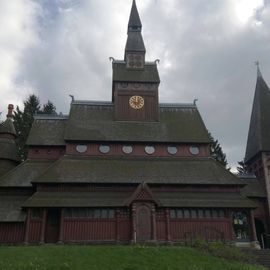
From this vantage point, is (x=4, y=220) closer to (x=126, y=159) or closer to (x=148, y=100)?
(x=126, y=159)

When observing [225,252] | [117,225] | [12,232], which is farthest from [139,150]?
[225,252]

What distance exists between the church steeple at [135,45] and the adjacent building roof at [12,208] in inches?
743

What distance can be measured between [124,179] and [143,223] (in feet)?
14.1

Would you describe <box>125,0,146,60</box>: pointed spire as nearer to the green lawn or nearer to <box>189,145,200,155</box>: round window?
<box>189,145,200,155</box>: round window

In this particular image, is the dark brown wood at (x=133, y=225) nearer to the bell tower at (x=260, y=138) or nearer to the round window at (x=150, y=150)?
the round window at (x=150, y=150)

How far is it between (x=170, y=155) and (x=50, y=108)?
34.2 metres

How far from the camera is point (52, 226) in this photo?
3145 cm

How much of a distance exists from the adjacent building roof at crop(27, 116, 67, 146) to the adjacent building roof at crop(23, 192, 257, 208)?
7018 mm

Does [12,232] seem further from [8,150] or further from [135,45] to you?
[135,45]

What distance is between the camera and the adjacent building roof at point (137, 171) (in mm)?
32312

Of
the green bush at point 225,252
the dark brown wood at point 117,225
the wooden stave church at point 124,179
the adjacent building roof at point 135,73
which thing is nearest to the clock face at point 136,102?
the wooden stave church at point 124,179

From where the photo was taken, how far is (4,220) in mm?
29859

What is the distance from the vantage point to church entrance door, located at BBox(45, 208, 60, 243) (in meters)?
31.0

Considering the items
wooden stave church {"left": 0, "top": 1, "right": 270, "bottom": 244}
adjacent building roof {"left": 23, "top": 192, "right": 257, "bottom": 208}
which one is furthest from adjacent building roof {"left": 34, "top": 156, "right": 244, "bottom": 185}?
adjacent building roof {"left": 23, "top": 192, "right": 257, "bottom": 208}
